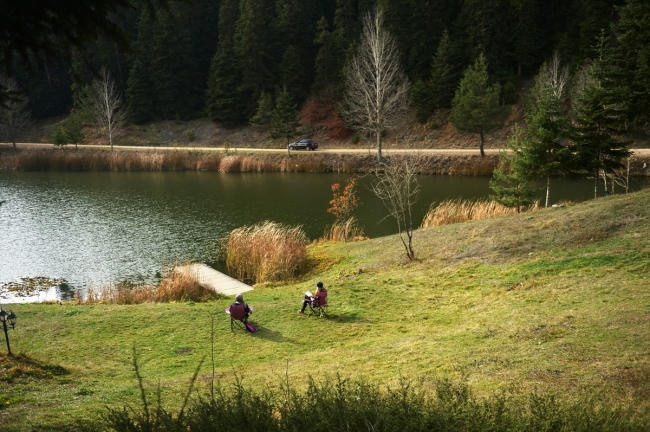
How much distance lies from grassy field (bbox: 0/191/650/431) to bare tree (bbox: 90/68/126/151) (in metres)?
57.4

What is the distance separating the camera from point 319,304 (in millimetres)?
13508

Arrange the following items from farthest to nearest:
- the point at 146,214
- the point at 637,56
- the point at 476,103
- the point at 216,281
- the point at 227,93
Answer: the point at 227,93, the point at 476,103, the point at 146,214, the point at 637,56, the point at 216,281

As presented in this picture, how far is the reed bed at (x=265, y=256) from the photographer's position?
20.3 m

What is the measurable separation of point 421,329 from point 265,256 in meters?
10.1

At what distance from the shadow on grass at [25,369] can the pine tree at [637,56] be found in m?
21.2

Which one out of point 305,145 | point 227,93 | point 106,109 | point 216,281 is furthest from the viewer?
point 227,93

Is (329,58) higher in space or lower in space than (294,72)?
higher

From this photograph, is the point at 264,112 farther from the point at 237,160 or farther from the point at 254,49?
the point at 254,49

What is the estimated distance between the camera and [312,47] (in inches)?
2879

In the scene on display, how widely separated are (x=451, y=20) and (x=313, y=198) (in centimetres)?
4193

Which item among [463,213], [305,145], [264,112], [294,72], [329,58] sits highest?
[329,58]

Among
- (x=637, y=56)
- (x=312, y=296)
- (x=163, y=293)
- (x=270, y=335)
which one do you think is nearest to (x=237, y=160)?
(x=163, y=293)

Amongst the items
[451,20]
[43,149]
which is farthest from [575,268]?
[43,149]

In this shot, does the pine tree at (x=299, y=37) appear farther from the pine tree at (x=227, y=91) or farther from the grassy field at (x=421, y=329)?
the grassy field at (x=421, y=329)
